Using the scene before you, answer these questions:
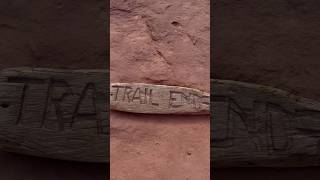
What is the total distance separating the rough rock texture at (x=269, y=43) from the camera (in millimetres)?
2867

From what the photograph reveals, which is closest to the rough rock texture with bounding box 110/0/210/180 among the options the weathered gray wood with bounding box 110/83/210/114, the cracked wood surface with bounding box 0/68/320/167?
the weathered gray wood with bounding box 110/83/210/114

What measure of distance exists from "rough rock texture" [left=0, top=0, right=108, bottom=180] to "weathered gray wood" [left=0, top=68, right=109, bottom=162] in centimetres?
9

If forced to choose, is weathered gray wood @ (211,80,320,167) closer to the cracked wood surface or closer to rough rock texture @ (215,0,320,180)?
the cracked wood surface

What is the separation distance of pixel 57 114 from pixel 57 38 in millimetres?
395

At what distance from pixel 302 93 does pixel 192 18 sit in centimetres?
156

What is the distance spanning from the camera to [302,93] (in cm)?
288

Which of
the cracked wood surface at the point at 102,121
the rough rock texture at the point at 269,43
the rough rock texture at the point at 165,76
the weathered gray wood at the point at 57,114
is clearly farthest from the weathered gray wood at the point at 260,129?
the rough rock texture at the point at 165,76

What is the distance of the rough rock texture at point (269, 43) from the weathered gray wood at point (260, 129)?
0.34 ft

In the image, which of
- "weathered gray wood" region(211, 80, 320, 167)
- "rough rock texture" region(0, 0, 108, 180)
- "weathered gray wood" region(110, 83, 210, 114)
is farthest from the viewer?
"rough rock texture" region(0, 0, 108, 180)

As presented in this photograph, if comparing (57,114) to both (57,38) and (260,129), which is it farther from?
(260,129)

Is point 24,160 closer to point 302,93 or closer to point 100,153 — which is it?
point 100,153

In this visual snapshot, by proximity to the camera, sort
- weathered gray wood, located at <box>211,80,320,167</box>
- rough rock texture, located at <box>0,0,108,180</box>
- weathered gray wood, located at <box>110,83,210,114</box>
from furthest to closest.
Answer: rough rock texture, located at <box>0,0,108,180</box>, weathered gray wood, located at <box>211,80,320,167</box>, weathered gray wood, located at <box>110,83,210,114</box>

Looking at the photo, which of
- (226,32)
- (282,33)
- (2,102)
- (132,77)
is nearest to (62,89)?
(2,102)

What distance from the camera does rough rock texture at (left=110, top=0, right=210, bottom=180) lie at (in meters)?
1.47
